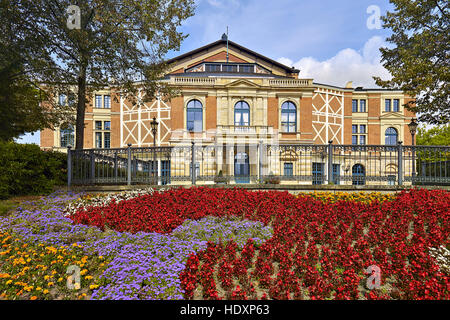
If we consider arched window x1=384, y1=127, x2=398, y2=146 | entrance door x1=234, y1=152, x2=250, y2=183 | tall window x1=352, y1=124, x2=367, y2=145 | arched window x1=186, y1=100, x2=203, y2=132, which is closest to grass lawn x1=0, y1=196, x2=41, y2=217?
entrance door x1=234, y1=152, x2=250, y2=183

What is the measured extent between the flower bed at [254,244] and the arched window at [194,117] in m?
19.3

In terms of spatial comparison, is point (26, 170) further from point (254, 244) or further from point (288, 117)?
point (288, 117)

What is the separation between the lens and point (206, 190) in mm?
8500

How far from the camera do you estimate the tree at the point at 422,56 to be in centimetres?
1095

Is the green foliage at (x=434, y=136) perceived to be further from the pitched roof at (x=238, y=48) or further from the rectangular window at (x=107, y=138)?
the rectangular window at (x=107, y=138)

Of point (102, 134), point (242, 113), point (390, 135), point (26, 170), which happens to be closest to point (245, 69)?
point (242, 113)

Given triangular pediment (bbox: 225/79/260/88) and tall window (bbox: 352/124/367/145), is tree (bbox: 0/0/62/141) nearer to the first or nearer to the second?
triangular pediment (bbox: 225/79/260/88)

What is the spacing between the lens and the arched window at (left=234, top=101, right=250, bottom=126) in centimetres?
2611

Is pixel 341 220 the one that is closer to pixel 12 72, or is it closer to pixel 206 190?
pixel 206 190

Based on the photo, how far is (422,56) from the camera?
11.9 meters

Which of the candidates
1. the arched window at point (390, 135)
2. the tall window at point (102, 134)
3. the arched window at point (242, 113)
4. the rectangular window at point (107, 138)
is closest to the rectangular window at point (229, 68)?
the arched window at point (242, 113)

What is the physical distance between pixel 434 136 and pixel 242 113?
33.9 m

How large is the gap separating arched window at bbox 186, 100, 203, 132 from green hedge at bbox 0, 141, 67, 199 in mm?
17418
